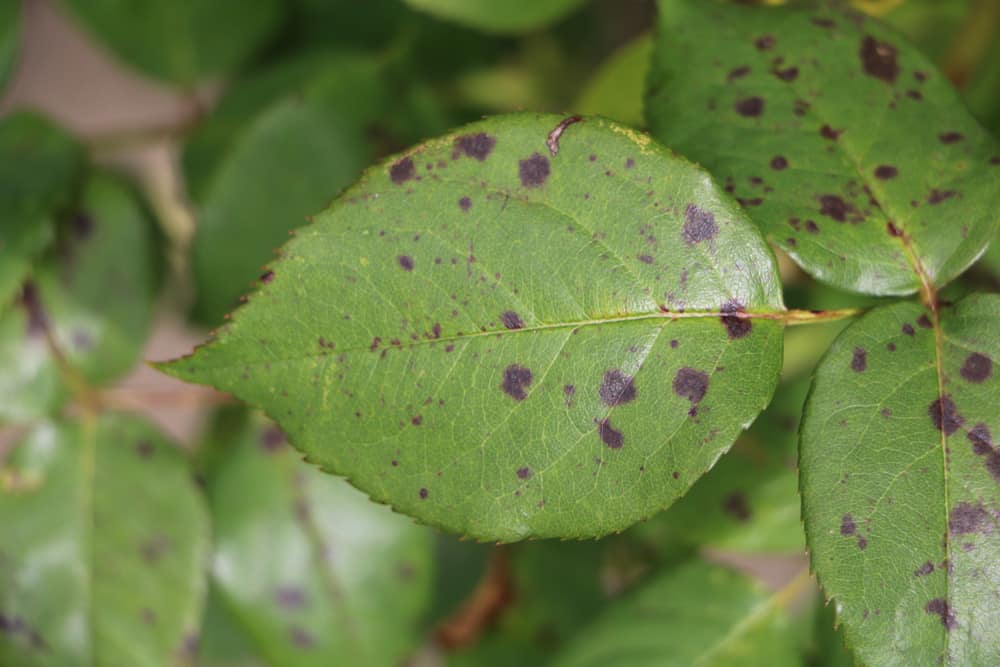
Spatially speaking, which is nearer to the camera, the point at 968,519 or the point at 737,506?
the point at 968,519

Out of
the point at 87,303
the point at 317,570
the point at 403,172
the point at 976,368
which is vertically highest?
the point at 403,172

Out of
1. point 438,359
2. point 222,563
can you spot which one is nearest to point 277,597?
point 222,563

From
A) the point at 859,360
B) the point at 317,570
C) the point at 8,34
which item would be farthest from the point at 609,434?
the point at 8,34

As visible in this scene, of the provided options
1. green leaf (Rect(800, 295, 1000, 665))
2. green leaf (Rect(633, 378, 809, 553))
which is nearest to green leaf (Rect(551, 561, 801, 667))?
green leaf (Rect(633, 378, 809, 553))

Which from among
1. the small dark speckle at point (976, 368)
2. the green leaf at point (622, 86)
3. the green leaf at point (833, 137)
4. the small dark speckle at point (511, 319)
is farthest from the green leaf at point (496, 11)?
the small dark speckle at point (976, 368)

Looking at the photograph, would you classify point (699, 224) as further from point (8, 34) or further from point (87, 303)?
point (8, 34)

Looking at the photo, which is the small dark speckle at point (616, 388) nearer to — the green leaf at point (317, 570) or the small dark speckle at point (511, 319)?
the small dark speckle at point (511, 319)
